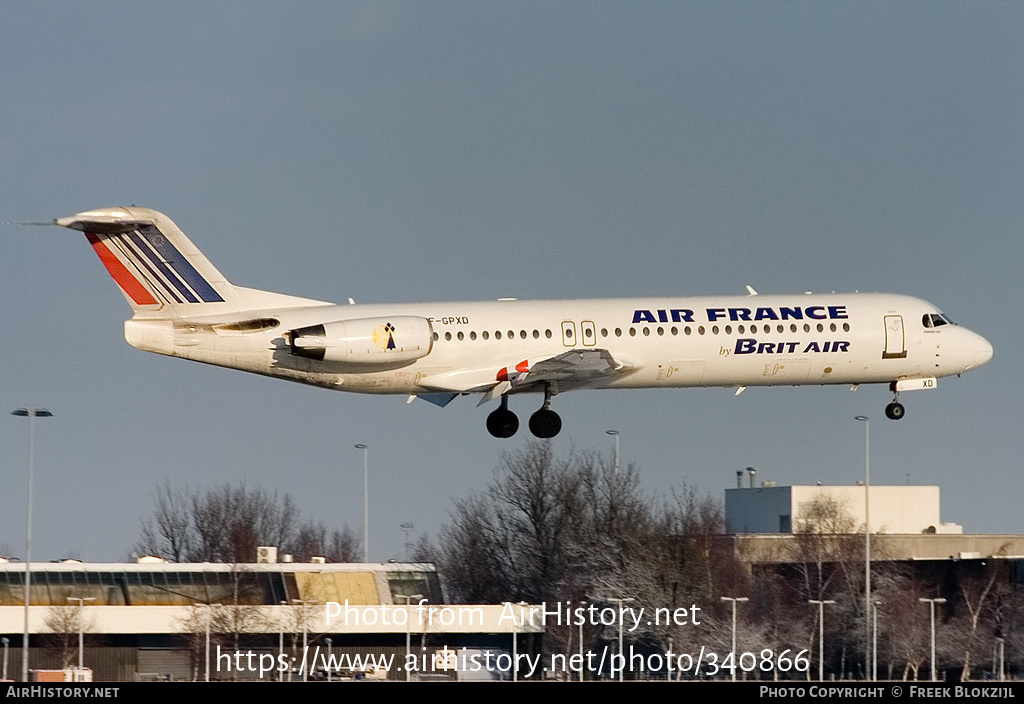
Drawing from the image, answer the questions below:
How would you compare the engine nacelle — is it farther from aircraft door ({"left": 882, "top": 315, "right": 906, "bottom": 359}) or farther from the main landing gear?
aircraft door ({"left": 882, "top": 315, "right": 906, "bottom": 359})

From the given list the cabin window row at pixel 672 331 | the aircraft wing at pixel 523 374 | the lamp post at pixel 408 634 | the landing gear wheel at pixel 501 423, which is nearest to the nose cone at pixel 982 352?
the cabin window row at pixel 672 331

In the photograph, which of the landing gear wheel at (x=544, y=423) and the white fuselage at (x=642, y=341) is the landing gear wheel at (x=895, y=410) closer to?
the white fuselage at (x=642, y=341)

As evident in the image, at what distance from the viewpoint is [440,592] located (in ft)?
151

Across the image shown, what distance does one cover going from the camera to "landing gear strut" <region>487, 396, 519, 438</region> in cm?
4041

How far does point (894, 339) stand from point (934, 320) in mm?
1790

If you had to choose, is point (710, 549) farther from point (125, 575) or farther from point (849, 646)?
point (125, 575)

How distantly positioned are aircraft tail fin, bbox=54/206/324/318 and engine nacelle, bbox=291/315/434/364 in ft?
9.52

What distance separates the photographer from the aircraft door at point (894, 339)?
4131 cm

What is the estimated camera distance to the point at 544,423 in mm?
39875

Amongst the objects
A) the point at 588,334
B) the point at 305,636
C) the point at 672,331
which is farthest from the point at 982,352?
the point at 305,636

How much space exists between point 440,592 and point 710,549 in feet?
26.3

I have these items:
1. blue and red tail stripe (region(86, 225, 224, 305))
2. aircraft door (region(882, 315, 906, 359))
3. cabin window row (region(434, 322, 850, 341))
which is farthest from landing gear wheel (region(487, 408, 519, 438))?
aircraft door (region(882, 315, 906, 359))

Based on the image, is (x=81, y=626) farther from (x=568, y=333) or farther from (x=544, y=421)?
(x=568, y=333)
